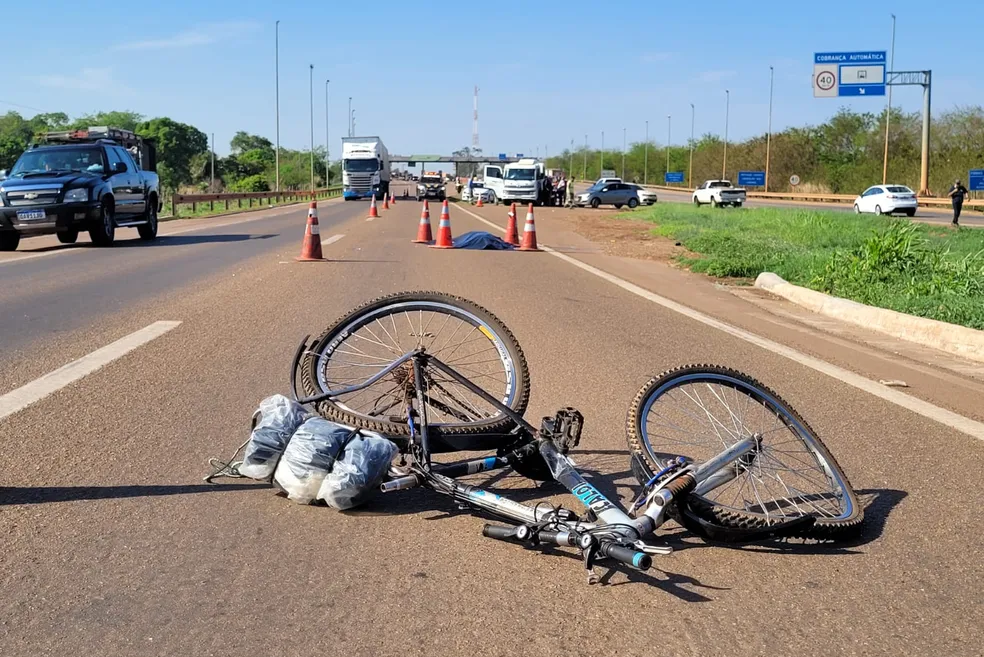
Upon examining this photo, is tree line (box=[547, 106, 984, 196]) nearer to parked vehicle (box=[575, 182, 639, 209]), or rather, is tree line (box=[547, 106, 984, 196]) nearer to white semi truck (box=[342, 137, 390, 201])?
parked vehicle (box=[575, 182, 639, 209])

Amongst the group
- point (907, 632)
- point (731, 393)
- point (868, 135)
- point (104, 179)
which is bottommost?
point (907, 632)

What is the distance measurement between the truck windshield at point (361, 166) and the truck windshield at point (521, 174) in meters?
13.0

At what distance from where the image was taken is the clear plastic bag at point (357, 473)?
4.08 metres

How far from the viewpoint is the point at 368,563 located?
3.61m

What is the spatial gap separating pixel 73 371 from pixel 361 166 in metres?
57.0

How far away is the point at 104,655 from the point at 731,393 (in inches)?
110

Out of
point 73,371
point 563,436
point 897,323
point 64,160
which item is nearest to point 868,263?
point 897,323

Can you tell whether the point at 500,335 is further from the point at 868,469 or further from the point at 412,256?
the point at 412,256

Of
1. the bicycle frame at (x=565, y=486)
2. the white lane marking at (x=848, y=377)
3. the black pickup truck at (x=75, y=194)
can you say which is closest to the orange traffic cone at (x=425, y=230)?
the black pickup truck at (x=75, y=194)

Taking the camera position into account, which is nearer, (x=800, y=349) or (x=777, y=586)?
(x=777, y=586)

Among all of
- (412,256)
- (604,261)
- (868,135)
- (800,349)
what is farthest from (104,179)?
(868,135)

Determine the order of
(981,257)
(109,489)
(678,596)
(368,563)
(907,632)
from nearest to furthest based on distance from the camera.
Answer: (907,632), (678,596), (368,563), (109,489), (981,257)

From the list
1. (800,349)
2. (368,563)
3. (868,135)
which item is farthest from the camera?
(868,135)

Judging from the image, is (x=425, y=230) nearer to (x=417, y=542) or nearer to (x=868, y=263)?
(x=868, y=263)
